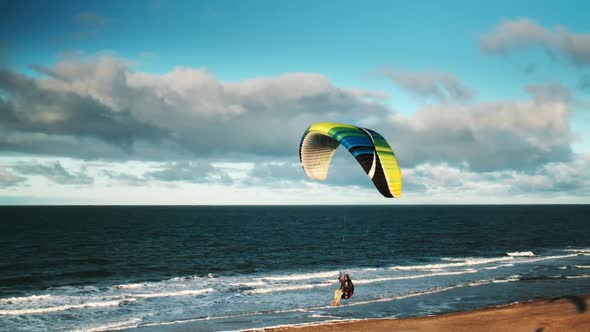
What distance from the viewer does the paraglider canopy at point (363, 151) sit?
540 inches

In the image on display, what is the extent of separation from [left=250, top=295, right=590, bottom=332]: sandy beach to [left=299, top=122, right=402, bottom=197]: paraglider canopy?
251 inches

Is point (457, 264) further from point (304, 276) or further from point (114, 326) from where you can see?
point (114, 326)

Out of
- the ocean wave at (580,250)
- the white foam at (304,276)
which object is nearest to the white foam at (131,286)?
the white foam at (304,276)

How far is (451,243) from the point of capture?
A: 57844 millimetres

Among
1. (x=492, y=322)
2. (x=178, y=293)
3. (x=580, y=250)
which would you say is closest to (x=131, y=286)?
(x=178, y=293)

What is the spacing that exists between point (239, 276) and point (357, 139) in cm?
2145

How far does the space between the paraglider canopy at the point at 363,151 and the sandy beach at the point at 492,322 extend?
20.9ft

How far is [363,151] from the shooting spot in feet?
46.9

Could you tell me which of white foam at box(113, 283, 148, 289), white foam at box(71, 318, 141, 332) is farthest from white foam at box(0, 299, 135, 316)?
white foam at box(113, 283, 148, 289)

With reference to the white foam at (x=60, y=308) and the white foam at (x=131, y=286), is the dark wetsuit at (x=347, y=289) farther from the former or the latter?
the white foam at (x=131, y=286)

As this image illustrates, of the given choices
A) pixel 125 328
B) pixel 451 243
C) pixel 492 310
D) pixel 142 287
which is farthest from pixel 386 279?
pixel 451 243

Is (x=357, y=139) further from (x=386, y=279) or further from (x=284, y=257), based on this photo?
(x=284, y=257)

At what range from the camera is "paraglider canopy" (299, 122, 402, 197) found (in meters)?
13.7

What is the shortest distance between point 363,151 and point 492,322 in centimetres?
1102
